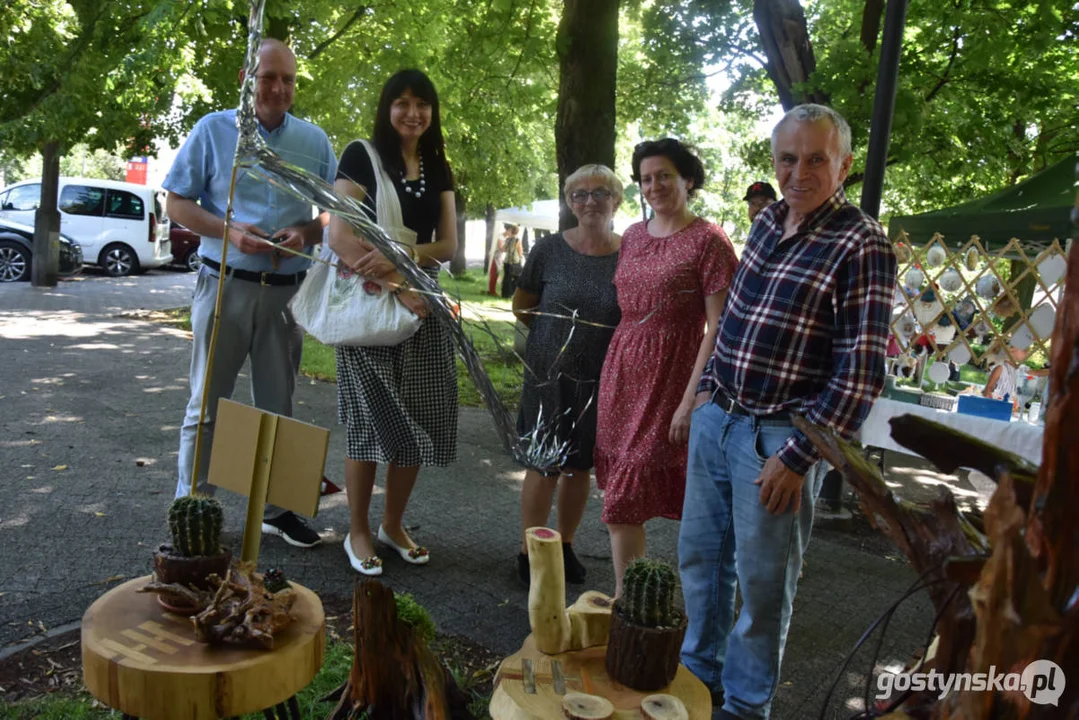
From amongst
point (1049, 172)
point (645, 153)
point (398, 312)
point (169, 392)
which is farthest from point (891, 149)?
point (169, 392)

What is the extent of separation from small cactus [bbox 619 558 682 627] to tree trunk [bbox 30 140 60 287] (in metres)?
12.5

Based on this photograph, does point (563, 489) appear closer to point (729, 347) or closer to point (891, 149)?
Result: point (729, 347)

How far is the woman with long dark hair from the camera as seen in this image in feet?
10.1

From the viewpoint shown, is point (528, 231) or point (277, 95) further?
point (528, 231)

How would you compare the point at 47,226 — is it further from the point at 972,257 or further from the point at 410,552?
the point at 972,257

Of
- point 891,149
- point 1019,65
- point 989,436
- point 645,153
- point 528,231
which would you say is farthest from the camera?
point 528,231

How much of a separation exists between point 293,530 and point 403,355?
1.08 m

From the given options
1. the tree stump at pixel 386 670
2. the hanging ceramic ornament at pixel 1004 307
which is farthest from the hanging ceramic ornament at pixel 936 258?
the tree stump at pixel 386 670

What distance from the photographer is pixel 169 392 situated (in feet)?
22.8

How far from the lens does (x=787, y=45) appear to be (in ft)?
17.5

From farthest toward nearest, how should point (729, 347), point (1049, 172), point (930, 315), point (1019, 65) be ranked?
1. point (1019, 65)
2. point (1049, 172)
3. point (930, 315)
4. point (729, 347)

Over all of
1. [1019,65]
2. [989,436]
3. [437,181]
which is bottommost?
[989,436]

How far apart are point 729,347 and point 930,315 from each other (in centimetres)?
356
